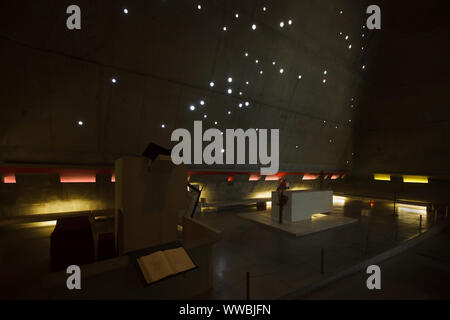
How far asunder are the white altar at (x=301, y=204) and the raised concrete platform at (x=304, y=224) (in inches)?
11.9

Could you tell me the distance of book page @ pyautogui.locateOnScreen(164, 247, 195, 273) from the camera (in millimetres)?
3473

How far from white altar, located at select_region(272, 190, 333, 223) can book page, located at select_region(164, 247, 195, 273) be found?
7307 millimetres

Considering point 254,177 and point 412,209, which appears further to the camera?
point 254,177

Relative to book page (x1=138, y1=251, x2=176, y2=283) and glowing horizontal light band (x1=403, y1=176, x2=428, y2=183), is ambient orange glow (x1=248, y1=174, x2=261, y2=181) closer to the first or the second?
book page (x1=138, y1=251, x2=176, y2=283)

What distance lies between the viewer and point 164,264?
346 centimetres

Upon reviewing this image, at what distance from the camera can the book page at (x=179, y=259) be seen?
347 centimetres

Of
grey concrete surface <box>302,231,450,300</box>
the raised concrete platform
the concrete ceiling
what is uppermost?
the concrete ceiling

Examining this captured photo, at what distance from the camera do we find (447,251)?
7.74m

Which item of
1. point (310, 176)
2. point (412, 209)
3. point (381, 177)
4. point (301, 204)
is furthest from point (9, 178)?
point (381, 177)

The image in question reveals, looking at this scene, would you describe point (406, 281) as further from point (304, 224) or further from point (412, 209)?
point (412, 209)

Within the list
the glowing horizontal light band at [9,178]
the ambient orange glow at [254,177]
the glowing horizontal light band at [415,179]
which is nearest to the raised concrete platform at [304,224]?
the ambient orange glow at [254,177]

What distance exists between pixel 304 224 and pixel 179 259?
7737 mm

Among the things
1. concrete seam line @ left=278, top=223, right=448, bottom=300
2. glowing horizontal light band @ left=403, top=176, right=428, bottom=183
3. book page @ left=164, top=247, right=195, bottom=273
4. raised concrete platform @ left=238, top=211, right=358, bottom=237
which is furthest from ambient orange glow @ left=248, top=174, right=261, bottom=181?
glowing horizontal light band @ left=403, top=176, right=428, bottom=183
